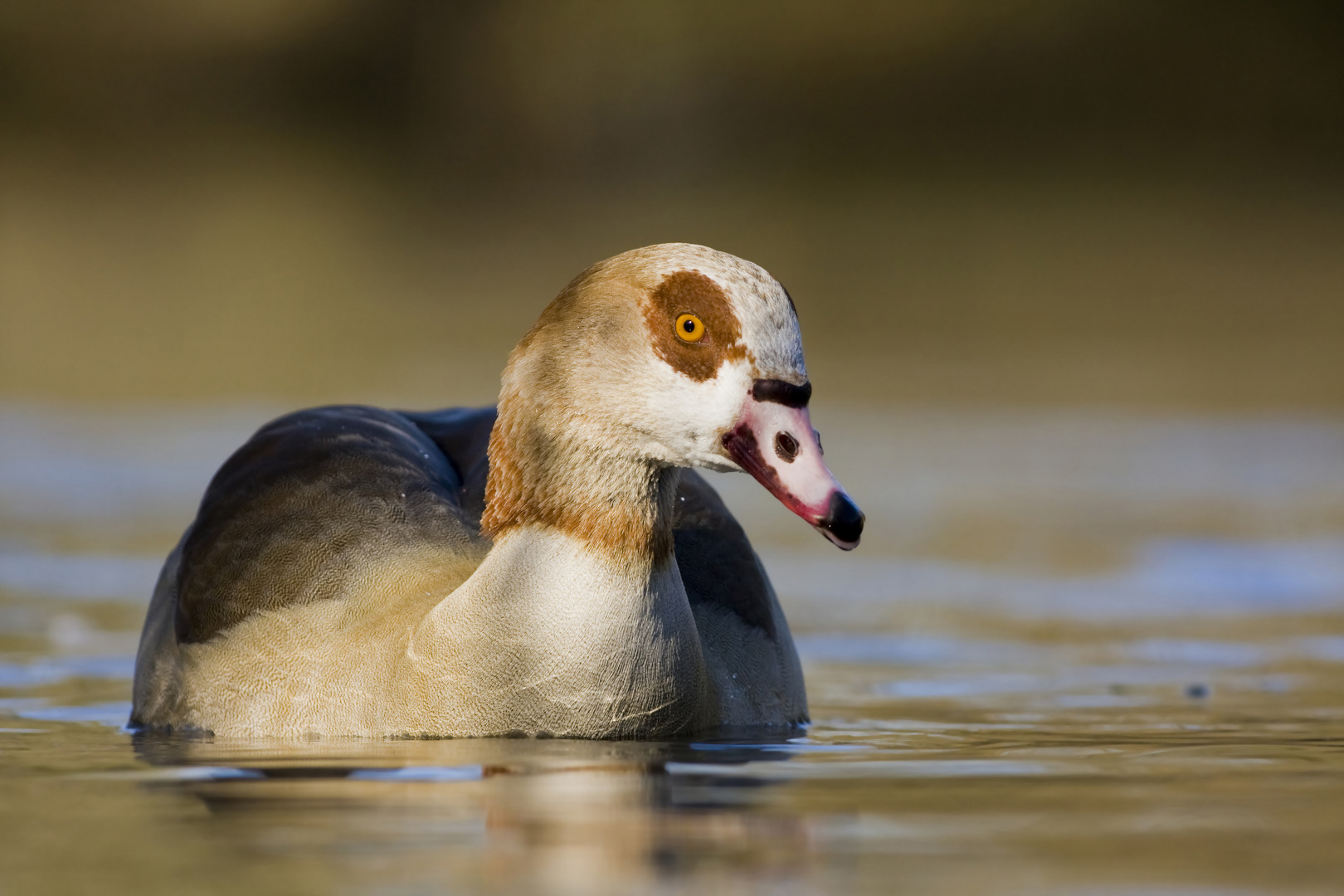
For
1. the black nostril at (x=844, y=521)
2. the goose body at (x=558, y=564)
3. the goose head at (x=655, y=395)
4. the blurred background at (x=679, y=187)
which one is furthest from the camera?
the blurred background at (x=679, y=187)

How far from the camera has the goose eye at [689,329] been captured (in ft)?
19.4

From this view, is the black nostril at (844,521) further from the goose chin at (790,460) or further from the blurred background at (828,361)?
Answer: the blurred background at (828,361)

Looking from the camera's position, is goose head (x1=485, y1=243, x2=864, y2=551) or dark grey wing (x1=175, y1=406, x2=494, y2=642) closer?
goose head (x1=485, y1=243, x2=864, y2=551)

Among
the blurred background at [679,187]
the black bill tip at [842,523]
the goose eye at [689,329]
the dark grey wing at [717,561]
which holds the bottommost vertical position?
the black bill tip at [842,523]

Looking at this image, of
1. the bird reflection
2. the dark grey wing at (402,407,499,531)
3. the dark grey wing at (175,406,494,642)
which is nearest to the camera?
the bird reflection

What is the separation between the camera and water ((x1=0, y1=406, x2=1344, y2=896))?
4.50 m

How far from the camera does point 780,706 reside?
22.3ft

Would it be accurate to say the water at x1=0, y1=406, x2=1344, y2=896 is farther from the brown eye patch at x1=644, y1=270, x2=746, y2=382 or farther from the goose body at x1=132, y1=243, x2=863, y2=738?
the brown eye patch at x1=644, y1=270, x2=746, y2=382

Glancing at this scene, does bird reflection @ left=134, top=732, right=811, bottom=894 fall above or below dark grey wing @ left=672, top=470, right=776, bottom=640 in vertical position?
below

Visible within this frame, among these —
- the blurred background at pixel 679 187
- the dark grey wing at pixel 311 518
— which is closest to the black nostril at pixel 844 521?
the dark grey wing at pixel 311 518

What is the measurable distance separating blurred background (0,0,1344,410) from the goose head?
29.4ft

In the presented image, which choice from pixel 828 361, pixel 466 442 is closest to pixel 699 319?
pixel 466 442

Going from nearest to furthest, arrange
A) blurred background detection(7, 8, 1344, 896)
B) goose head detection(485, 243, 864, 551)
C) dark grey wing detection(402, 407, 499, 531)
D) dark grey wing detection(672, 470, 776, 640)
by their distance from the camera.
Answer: blurred background detection(7, 8, 1344, 896), goose head detection(485, 243, 864, 551), dark grey wing detection(672, 470, 776, 640), dark grey wing detection(402, 407, 499, 531)

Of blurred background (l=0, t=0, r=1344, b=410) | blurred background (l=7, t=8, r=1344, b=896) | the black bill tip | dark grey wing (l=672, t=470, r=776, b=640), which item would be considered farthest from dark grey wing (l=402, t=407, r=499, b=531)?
blurred background (l=0, t=0, r=1344, b=410)
